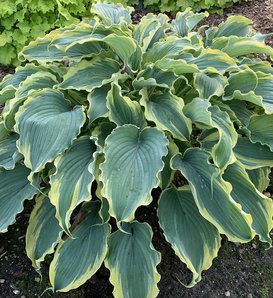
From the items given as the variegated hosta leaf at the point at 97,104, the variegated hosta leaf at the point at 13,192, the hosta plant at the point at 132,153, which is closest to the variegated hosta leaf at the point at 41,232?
the hosta plant at the point at 132,153

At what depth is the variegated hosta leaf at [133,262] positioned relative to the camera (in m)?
2.50

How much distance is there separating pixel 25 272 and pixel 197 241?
0.99m

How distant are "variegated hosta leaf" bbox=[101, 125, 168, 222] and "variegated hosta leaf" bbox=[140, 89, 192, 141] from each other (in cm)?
10

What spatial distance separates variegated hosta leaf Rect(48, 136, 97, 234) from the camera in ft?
7.80

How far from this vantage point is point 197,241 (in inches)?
101

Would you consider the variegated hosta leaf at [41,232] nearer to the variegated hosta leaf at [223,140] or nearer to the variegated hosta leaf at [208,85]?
the variegated hosta leaf at [223,140]

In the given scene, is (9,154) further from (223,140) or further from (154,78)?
(223,140)

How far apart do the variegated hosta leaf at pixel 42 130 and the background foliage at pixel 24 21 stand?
1617mm

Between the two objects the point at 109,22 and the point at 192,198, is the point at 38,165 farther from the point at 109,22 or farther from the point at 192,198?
the point at 109,22

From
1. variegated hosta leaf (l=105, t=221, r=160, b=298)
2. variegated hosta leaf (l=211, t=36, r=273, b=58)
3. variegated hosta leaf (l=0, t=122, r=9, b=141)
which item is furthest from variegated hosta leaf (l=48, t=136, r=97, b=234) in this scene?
variegated hosta leaf (l=211, t=36, r=273, b=58)

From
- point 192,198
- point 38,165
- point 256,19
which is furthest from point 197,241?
point 256,19

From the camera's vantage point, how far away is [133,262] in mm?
2553

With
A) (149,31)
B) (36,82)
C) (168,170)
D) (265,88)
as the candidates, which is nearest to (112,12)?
(149,31)

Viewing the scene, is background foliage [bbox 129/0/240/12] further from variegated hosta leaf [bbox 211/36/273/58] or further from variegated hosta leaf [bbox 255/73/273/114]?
variegated hosta leaf [bbox 255/73/273/114]
